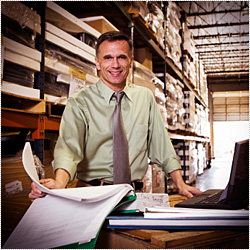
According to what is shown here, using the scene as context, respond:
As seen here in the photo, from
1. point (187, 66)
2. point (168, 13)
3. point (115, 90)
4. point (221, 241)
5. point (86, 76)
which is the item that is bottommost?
point (221, 241)

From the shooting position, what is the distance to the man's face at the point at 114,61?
6.34ft

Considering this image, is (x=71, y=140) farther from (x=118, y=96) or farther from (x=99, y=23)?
(x=99, y=23)

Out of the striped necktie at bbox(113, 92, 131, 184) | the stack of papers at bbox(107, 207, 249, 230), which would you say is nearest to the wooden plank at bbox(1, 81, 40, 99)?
the striped necktie at bbox(113, 92, 131, 184)

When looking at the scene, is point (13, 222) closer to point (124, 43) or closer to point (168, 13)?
point (124, 43)

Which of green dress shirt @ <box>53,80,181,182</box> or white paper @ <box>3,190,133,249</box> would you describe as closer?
white paper @ <box>3,190,133,249</box>

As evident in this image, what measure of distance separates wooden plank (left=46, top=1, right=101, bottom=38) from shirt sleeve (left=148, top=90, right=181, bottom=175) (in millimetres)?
1087

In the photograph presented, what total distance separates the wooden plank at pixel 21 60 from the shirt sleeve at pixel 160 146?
944 millimetres

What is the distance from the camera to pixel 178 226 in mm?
798

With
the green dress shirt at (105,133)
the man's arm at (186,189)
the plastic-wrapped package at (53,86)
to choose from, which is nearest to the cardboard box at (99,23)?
the plastic-wrapped package at (53,86)

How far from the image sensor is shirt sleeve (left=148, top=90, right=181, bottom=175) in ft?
6.41

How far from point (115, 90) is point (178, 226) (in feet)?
4.47

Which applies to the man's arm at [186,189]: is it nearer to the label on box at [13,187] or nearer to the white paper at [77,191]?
the white paper at [77,191]

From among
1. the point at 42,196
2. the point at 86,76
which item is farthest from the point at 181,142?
the point at 42,196

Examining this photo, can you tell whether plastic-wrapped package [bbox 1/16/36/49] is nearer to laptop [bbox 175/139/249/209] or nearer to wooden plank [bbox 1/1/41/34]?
wooden plank [bbox 1/1/41/34]
